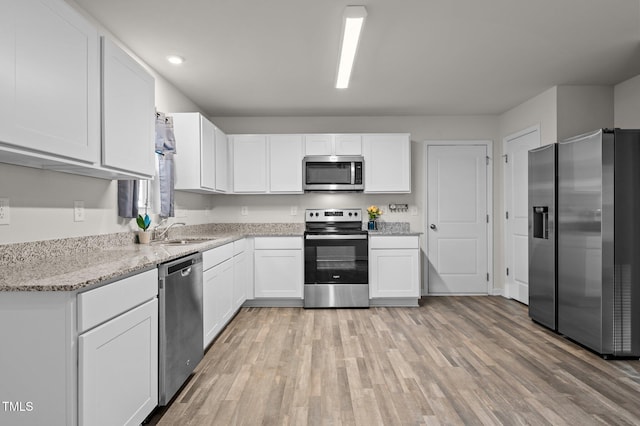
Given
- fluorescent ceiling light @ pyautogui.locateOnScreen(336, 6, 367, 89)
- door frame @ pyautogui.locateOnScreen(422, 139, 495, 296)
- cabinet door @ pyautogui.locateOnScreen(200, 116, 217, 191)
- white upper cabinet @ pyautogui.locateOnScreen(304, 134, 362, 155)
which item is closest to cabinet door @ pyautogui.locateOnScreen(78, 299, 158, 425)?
cabinet door @ pyautogui.locateOnScreen(200, 116, 217, 191)

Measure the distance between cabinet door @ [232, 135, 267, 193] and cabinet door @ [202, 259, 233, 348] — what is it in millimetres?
1418

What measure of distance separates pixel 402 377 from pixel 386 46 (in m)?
2.56

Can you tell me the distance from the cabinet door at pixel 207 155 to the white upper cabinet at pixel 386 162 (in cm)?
190

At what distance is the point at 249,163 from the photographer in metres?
4.90

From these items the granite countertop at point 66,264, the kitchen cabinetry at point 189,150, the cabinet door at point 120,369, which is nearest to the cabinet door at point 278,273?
the kitchen cabinetry at point 189,150

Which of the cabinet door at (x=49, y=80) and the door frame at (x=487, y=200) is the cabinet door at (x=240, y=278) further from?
the door frame at (x=487, y=200)

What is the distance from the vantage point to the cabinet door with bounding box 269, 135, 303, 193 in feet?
16.0

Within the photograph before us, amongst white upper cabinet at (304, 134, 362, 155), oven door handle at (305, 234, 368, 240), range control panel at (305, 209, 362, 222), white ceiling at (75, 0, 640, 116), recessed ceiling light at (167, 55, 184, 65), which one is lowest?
oven door handle at (305, 234, 368, 240)

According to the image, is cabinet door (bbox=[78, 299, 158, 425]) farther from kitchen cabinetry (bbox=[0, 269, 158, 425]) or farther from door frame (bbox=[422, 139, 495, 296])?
door frame (bbox=[422, 139, 495, 296])

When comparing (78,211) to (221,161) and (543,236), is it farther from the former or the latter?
(543,236)

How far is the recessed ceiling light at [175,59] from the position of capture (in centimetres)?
326

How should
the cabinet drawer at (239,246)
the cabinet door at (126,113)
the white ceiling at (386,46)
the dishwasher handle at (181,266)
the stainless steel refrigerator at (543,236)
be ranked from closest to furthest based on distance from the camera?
the cabinet door at (126,113)
the dishwasher handle at (181,266)
the white ceiling at (386,46)
the stainless steel refrigerator at (543,236)
the cabinet drawer at (239,246)

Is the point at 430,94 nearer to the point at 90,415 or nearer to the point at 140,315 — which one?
the point at 140,315

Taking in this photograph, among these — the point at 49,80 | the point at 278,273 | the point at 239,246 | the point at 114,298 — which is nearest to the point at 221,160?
the point at 239,246
